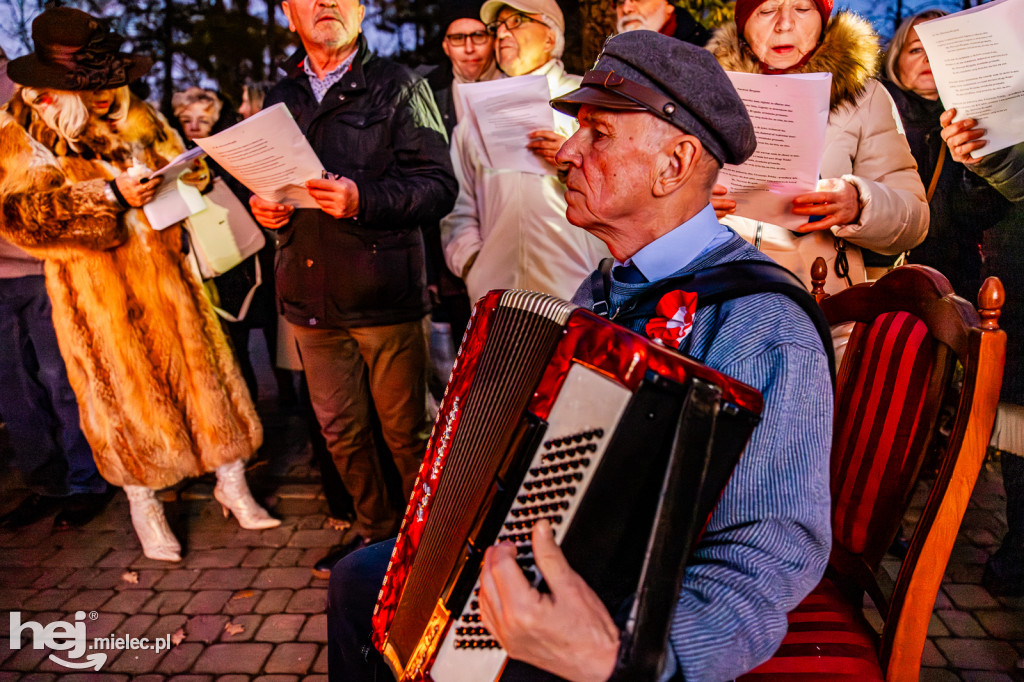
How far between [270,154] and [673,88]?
176 cm

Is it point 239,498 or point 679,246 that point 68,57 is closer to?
point 239,498

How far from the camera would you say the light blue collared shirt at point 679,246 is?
5.36 feet

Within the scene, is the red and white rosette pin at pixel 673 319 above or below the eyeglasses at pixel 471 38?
below

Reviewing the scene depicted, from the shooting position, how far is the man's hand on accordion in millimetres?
1137

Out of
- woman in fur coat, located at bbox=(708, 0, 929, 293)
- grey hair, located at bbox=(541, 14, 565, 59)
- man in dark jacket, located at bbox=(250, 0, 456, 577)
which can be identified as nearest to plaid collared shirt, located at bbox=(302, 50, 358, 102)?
man in dark jacket, located at bbox=(250, 0, 456, 577)

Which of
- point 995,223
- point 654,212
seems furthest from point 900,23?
point 654,212

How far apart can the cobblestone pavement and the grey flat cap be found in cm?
218

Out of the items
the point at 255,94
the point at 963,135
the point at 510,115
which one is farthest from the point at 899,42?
the point at 255,94

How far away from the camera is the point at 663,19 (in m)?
2.91

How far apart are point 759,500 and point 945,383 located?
24.2 inches

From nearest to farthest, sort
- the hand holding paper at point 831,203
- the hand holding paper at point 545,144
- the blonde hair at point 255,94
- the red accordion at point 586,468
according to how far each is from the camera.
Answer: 1. the red accordion at point 586,468
2. the hand holding paper at point 831,203
3. the hand holding paper at point 545,144
4. the blonde hair at point 255,94

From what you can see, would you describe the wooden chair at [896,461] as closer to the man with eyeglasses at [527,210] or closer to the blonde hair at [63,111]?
the man with eyeglasses at [527,210]

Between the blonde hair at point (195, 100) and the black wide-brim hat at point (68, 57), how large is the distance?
74cm

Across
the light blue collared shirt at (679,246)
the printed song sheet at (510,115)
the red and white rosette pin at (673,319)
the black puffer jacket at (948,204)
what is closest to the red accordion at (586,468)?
the red and white rosette pin at (673,319)
